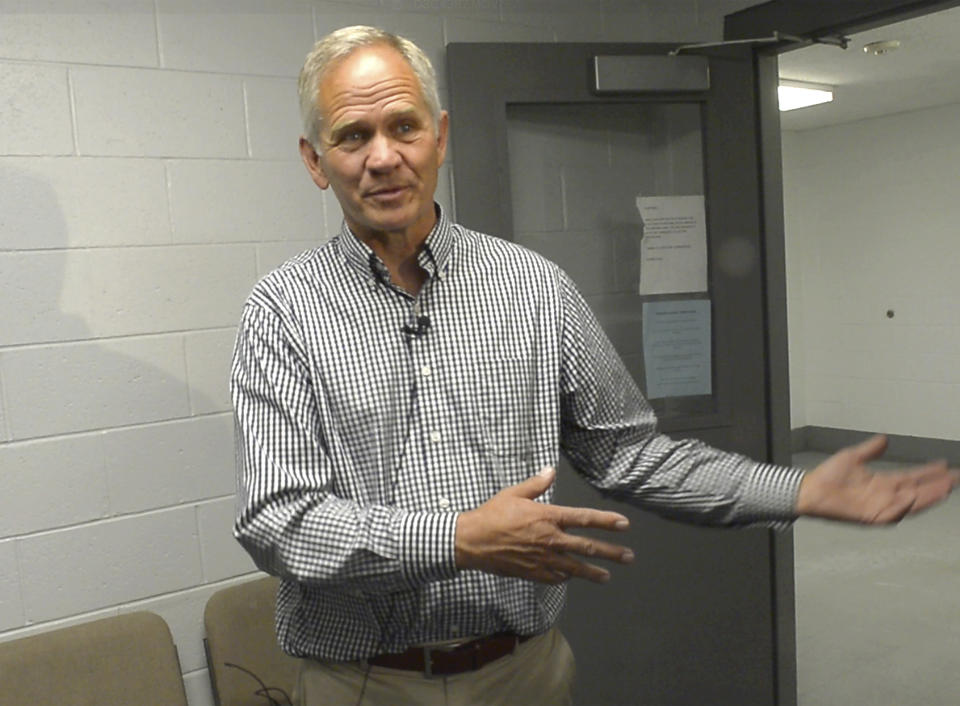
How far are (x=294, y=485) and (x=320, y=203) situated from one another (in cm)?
130

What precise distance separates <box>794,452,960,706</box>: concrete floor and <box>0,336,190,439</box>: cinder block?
210 centimetres

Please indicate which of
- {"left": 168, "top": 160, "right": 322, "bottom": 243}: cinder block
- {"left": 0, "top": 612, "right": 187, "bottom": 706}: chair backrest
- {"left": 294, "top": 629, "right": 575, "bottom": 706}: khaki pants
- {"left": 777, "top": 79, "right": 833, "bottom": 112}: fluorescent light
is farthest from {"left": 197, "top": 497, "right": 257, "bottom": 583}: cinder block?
{"left": 777, "top": 79, "right": 833, "bottom": 112}: fluorescent light

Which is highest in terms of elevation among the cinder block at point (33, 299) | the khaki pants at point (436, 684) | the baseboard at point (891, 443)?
the cinder block at point (33, 299)

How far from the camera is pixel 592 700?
2.59m

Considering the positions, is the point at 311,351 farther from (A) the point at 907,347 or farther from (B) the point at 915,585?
(A) the point at 907,347

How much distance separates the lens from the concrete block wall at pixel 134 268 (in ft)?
6.35

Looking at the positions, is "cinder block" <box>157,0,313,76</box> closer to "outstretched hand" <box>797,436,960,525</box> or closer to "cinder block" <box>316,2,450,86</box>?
"cinder block" <box>316,2,450,86</box>

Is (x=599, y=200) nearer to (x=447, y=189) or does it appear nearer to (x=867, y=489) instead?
(x=447, y=189)

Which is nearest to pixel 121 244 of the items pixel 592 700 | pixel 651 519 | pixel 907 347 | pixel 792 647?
pixel 651 519

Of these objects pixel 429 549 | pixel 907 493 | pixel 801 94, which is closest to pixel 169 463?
pixel 429 549

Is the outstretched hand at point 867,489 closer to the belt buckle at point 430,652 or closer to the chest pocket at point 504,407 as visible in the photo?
the chest pocket at point 504,407

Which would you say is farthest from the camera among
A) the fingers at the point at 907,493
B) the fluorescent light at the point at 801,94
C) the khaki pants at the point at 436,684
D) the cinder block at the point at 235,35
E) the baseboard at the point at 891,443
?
the baseboard at the point at 891,443

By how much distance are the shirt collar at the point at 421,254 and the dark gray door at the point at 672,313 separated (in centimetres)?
119

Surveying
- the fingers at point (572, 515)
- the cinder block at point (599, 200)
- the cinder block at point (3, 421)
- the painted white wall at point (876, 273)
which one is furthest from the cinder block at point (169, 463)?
the painted white wall at point (876, 273)
